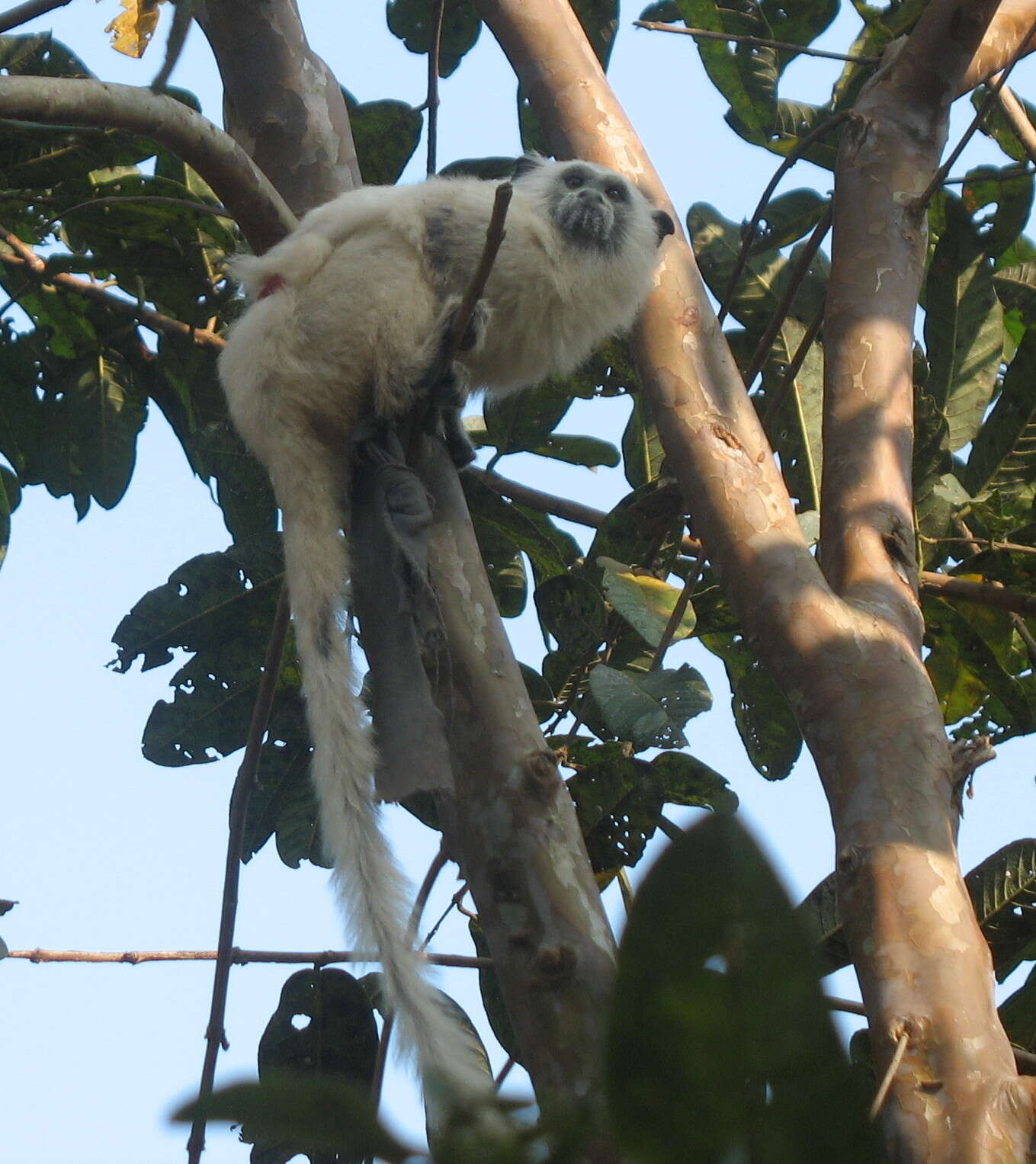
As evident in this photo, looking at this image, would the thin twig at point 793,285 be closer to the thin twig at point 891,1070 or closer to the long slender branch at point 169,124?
the long slender branch at point 169,124

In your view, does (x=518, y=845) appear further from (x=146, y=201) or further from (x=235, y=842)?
(x=146, y=201)

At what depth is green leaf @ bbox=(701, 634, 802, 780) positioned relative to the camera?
3.36m

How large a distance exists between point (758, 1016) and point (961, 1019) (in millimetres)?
1359

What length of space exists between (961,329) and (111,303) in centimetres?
252

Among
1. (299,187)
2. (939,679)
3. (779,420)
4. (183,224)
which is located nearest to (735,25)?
(779,420)

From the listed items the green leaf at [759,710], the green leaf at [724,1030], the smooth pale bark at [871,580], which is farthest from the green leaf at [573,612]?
the green leaf at [724,1030]

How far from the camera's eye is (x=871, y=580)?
255cm

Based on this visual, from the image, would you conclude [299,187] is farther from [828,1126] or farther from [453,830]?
[828,1126]

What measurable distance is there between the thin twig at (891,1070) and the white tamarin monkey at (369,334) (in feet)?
2.58

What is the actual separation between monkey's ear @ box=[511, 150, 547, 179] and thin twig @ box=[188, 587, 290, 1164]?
1719mm

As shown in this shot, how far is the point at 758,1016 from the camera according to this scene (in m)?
0.65

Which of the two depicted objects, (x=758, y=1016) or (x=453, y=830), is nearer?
(x=758, y=1016)

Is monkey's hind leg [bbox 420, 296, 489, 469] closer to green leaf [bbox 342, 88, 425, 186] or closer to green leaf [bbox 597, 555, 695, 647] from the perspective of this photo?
green leaf [bbox 597, 555, 695, 647]

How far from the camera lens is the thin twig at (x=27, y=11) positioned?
231cm
